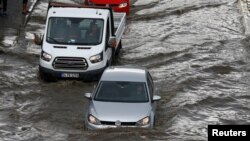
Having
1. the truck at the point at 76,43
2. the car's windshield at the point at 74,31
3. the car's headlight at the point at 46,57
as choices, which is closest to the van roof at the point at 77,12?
the truck at the point at 76,43

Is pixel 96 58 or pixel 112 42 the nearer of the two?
pixel 96 58

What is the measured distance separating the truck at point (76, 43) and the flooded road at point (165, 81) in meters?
0.51

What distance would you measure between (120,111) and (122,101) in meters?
0.62

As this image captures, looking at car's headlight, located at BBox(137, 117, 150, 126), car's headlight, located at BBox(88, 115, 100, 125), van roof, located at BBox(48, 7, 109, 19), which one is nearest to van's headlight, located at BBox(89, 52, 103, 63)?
van roof, located at BBox(48, 7, 109, 19)

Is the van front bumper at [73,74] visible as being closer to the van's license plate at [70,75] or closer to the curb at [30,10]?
the van's license plate at [70,75]

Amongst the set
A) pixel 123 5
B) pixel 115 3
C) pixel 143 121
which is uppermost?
pixel 115 3

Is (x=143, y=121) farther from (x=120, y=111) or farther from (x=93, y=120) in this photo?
(x=93, y=120)

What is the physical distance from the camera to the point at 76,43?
21062mm

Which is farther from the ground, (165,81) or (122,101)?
(122,101)

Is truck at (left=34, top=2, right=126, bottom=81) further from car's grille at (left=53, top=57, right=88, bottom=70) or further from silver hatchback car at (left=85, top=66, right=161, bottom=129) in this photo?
silver hatchback car at (left=85, top=66, right=161, bottom=129)

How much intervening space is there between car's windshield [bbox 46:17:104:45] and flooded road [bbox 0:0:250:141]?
1.40m

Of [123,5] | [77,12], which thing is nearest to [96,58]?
[77,12]

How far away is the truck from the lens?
2056 cm

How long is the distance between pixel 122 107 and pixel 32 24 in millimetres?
15274
